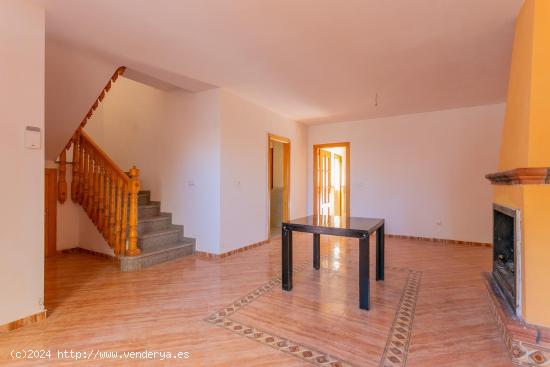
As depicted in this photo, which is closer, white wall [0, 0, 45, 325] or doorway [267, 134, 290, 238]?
white wall [0, 0, 45, 325]

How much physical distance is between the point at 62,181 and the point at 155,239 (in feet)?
5.98

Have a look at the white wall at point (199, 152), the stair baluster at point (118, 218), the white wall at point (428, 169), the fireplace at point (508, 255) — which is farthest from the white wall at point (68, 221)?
the fireplace at point (508, 255)

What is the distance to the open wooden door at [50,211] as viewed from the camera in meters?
4.03

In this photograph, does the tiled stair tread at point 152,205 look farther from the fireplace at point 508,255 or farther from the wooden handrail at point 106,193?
the fireplace at point 508,255

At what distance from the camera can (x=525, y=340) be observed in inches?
66.0

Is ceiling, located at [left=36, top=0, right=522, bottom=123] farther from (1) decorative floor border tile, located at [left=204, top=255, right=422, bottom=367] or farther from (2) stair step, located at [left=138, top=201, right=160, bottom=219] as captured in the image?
(1) decorative floor border tile, located at [left=204, top=255, right=422, bottom=367]

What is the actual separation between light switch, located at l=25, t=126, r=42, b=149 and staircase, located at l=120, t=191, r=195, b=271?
1.79 metres

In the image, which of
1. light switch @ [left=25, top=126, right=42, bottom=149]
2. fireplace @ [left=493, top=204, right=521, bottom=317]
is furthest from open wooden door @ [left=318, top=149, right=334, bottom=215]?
light switch @ [left=25, top=126, right=42, bottom=149]

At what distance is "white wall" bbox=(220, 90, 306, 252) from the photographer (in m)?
4.05

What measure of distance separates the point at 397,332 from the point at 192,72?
3.43m

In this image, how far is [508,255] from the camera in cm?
241

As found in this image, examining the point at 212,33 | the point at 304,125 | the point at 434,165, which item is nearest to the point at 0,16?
the point at 212,33

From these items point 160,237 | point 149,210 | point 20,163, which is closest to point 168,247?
point 160,237

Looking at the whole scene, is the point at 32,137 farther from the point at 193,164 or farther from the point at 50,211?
the point at 50,211
